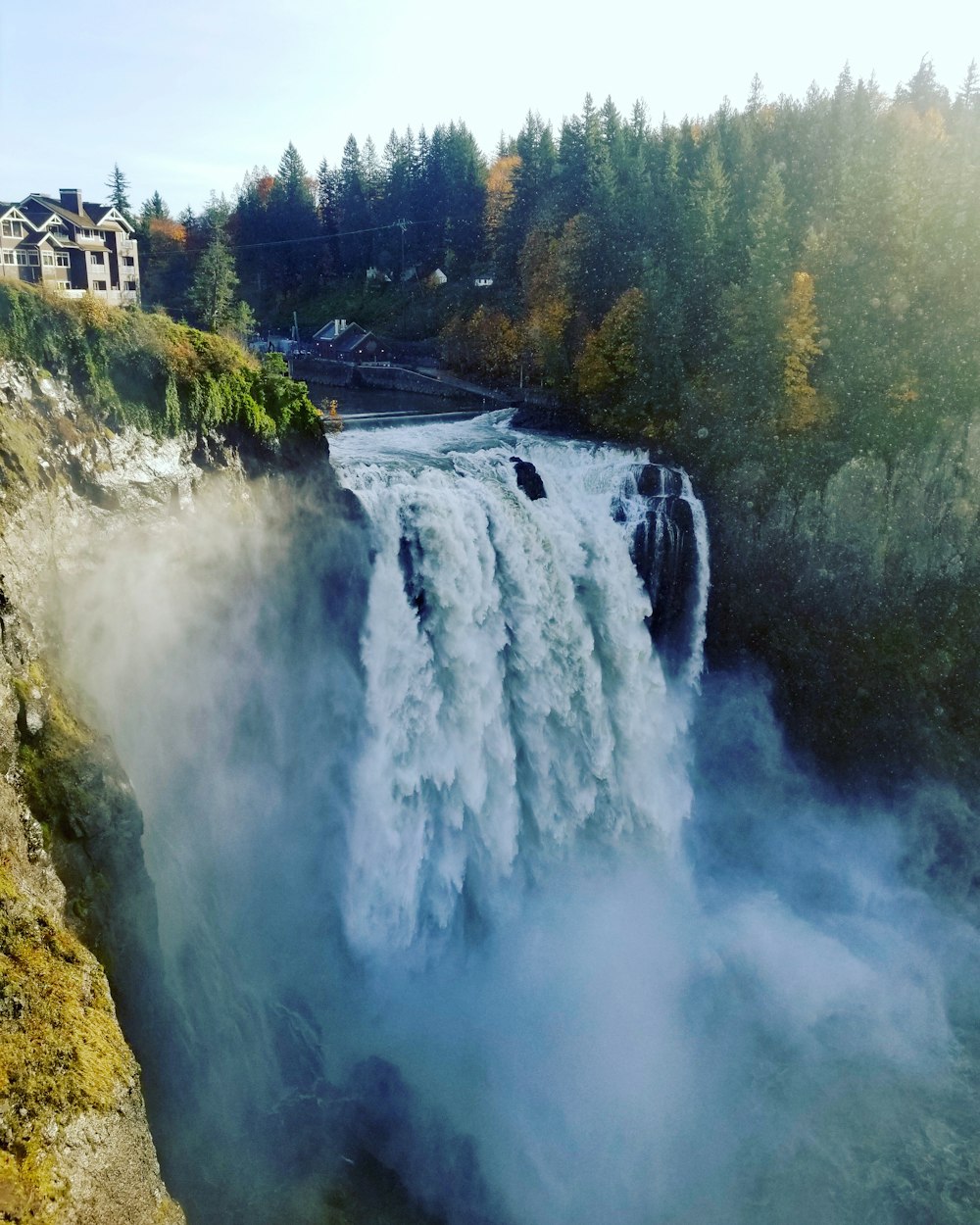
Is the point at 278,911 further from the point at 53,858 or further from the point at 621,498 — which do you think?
the point at 621,498

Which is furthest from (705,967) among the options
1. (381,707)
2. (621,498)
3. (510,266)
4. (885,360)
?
(510,266)

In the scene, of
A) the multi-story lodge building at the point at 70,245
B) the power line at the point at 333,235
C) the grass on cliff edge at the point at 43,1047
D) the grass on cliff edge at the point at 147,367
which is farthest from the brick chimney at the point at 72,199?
the power line at the point at 333,235

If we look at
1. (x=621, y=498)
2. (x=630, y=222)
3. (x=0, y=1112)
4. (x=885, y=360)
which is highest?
(x=630, y=222)

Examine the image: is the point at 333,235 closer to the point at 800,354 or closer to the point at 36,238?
the point at 800,354

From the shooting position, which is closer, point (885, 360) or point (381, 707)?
point (381, 707)

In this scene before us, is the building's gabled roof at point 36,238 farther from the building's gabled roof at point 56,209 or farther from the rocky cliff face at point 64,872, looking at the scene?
the rocky cliff face at point 64,872
